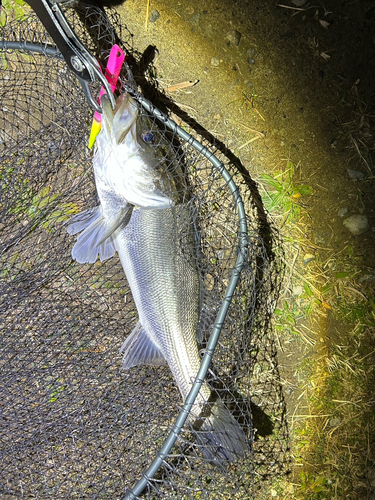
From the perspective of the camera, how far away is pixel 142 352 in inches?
68.8

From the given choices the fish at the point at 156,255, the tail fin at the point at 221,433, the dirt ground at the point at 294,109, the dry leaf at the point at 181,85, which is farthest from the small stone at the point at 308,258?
the dry leaf at the point at 181,85

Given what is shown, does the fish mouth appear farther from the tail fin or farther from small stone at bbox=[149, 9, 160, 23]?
the tail fin

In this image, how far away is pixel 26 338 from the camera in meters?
2.12

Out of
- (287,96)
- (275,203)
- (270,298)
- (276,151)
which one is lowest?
(270,298)

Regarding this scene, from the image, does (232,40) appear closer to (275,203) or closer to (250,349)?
(275,203)

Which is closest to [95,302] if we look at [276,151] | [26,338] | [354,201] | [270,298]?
[26,338]

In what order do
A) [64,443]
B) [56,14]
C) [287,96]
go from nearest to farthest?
1. [56,14]
2. [287,96]
3. [64,443]

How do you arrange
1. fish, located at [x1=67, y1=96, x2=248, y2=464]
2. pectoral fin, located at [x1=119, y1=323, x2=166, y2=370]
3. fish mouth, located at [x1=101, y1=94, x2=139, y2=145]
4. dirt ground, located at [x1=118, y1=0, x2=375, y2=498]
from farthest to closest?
dirt ground, located at [x1=118, y1=0, x2=375, y2=498] → pectoral fin, located at [x1=119, y1=323, x2=166, y2=370] → fish, located at [x1=67, y1=96, x2=248, y2=464] → fish mouth, located at [x1=101, y1=94, x2=139, y2=145]

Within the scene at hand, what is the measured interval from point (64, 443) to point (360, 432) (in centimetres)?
152

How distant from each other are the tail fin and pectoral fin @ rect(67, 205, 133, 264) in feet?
2.74

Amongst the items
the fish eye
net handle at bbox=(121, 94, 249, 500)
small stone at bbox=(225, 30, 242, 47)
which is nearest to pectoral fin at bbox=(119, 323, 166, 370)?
net handle at bbox=(121, 94, 249, 500)

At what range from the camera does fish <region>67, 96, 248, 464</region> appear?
5.31 ft

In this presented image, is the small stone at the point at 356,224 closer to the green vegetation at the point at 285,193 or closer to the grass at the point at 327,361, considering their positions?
the grass at the point at 327,361

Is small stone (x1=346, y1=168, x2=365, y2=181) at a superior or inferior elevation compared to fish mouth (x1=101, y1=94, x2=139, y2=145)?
inferior
